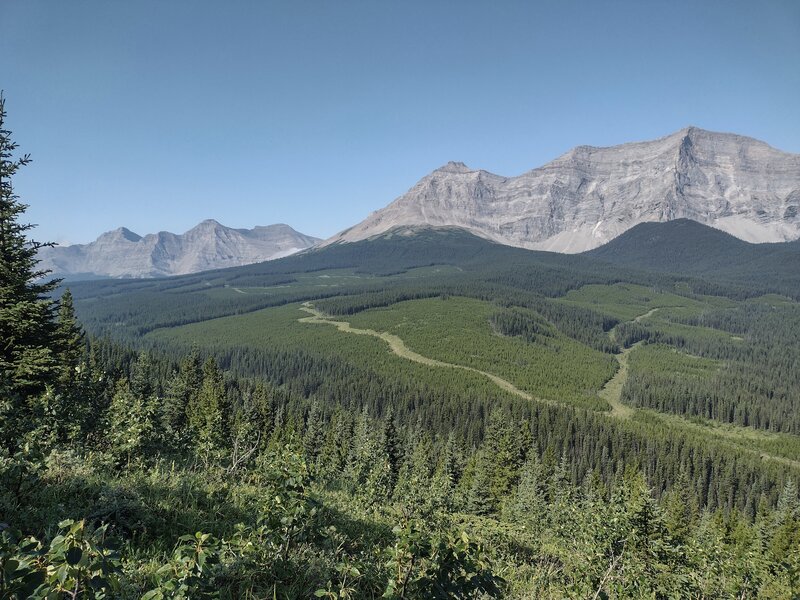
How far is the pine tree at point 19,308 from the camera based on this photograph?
20.3 meters

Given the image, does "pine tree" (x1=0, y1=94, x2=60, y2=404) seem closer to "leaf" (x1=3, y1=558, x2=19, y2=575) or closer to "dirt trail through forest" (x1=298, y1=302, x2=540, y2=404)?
"leaf" (x1=3, y1=558, x2=19, y2=575)

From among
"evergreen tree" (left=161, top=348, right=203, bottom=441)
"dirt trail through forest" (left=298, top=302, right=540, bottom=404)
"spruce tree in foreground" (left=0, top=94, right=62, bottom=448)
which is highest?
"spruce tree in foreground" (left=0, top=94, right=62, bottom=448)

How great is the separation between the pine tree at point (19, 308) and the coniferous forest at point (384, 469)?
10 centimetres

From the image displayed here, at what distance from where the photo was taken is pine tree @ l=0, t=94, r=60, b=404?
20.3 meters

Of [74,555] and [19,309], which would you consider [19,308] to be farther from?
[74,555]

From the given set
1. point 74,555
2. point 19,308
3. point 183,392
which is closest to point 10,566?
point 74,555

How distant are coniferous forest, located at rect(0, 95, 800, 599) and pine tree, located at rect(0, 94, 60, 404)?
0.10 meters

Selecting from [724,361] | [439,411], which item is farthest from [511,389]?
[724,361]

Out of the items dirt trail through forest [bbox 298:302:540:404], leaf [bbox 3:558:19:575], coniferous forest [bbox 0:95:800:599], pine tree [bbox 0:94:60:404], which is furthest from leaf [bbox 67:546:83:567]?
dirt trail through forest [bbox 298:302:540:404]

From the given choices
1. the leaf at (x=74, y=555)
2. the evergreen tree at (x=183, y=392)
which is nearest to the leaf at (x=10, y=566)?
the leaf at (x=74, y=555)

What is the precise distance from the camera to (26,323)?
67.6ft

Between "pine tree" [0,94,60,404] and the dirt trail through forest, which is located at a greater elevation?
"pine tree" [0,94,60,404]

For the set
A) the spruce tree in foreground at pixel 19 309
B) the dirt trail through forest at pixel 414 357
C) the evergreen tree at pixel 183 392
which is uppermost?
the spruce tree in foreground at pixel 19 309

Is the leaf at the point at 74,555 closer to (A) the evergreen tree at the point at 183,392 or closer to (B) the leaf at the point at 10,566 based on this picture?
(B) the leaf at the point at 10,566
